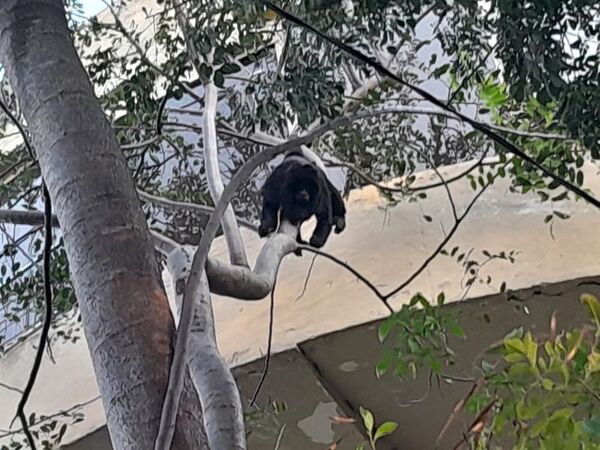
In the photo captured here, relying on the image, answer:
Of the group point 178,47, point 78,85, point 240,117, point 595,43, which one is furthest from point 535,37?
point 178,47

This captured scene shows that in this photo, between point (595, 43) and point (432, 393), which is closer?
point (595, 43)

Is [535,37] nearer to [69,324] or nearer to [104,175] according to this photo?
[104,175]

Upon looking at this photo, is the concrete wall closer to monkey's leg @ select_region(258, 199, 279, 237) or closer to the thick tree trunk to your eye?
monkey's leg @ select_region(258, 199, 279, 237)

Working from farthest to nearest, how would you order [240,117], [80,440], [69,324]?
[69,324] → [80,440] → [240,117]

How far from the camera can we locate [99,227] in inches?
38.2

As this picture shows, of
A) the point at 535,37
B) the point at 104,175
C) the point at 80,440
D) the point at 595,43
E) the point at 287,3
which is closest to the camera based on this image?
the point at 104,175

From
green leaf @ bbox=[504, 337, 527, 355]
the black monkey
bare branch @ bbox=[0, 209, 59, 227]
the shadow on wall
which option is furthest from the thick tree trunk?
the shadow on wall

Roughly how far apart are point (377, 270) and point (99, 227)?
203 centimetres

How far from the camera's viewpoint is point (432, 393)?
9.71ft

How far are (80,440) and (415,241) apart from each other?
47.3 inches

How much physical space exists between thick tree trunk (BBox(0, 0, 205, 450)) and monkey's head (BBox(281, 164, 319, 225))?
3.75 feet

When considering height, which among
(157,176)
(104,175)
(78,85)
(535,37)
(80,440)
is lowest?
(104,175)

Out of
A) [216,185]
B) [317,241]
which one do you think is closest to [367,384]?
[317,241]

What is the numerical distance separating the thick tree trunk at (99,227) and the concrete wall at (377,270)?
179 centimetres
